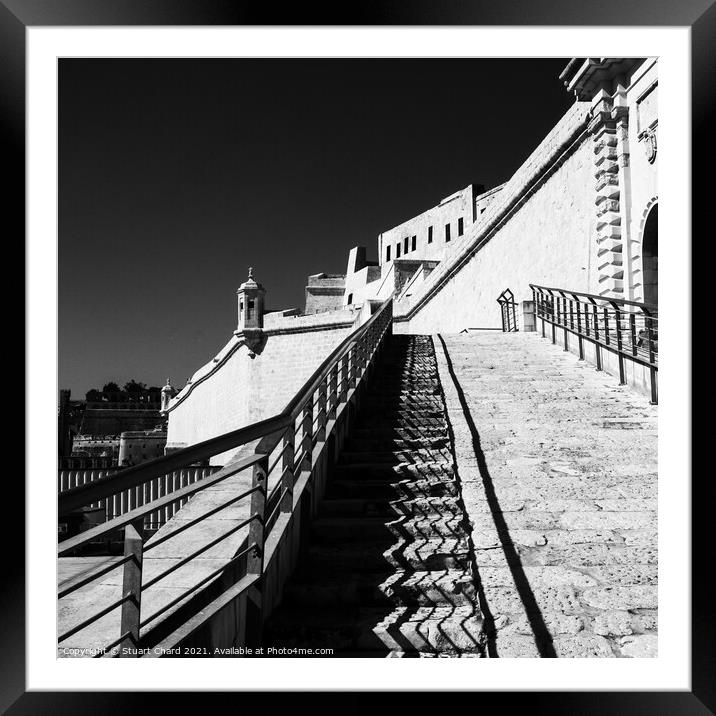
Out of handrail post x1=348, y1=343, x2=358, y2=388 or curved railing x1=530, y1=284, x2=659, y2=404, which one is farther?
curved railing x1=530, y1=284, x2=659, y2=404

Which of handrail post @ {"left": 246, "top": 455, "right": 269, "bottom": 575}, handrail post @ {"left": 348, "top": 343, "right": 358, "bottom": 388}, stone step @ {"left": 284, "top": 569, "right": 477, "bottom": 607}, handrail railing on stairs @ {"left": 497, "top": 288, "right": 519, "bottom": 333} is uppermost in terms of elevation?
handrail railing on stairs @ {"left": 497, "top": 288, "right": 519, "bottom": 333}

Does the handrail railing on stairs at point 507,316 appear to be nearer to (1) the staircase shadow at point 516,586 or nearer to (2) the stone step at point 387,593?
(1) the staircase shadow at point 516,586

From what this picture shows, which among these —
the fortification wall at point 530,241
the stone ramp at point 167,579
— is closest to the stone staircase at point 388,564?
the stone ramp at point 167,579

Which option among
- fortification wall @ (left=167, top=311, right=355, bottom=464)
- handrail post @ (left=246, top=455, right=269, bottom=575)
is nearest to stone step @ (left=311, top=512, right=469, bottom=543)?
handrail post @ (left=246, top=455, right=269, bottom=575)

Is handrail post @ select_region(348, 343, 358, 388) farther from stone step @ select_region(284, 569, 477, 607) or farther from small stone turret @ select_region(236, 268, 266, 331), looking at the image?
small stone turret @ select_region(236, 268, 266, 331)

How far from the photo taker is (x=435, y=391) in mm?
9242

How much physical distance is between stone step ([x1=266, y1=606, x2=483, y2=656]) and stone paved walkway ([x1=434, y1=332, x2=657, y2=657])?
0.47ft

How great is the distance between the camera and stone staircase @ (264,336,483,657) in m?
4.04

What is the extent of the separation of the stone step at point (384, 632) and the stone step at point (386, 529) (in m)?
0.87

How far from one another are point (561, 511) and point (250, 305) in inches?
A: 1066

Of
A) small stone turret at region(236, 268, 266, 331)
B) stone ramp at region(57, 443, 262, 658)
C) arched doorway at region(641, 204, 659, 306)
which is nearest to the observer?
stone ramp at region(57, 443, 262, 658)
